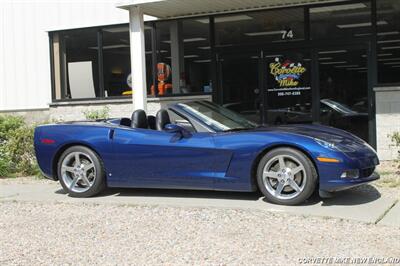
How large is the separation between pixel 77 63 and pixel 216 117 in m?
6.56

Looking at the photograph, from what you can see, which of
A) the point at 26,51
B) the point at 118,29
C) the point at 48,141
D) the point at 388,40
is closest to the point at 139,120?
the point at 48,141

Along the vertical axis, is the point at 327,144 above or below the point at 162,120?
below

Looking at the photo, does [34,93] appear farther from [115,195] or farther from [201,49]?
[115,195]

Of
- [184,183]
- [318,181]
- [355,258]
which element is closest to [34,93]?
[184,183]

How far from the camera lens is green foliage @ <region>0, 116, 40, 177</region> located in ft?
34.7

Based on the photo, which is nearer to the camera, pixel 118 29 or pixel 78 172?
pixel 78 172

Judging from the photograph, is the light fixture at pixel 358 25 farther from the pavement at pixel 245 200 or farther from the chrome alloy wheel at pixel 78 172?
the chrome alloy wheel at pixel 78 172

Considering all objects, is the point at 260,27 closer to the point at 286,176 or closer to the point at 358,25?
the point at 358,25

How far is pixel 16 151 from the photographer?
1060 cm

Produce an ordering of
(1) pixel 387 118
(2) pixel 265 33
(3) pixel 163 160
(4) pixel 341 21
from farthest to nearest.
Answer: (2) pixel 265 33
(4) pixel 341 21
(1) pixel 387 118
(3) pixel 163 160

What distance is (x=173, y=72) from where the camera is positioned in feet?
41.6

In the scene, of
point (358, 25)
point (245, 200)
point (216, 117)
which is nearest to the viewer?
point (245, 200)

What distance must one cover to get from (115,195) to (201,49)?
5.25 m

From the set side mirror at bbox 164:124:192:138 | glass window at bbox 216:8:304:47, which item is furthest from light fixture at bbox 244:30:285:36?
side mirror at bbox 164:124:192:138
